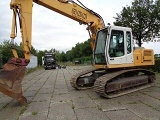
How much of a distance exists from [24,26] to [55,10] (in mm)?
1675

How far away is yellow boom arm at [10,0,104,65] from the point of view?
7574 millimetres

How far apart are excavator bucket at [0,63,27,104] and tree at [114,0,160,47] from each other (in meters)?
23.9

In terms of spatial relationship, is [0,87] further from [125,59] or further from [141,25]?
[141,25]

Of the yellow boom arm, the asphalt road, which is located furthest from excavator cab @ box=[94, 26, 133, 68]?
the asphalt road

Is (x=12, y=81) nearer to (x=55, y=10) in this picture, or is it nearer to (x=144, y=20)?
(x=55, y=10)

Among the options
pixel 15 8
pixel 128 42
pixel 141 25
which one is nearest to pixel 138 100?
pixel 128 42

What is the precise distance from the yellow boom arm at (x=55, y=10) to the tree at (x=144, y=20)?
20.0m

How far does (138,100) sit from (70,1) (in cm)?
453

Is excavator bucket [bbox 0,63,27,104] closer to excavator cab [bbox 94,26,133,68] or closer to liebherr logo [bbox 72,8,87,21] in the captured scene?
excavator cab [bbox 94,26,133,68]

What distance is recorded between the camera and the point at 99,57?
29.5 ft

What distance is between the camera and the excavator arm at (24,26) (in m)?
6.77

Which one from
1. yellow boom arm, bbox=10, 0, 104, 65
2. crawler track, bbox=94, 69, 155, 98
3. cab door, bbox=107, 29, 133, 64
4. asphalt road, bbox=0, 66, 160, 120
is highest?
yellow boom arm, bbox=10, 0, 104, 65

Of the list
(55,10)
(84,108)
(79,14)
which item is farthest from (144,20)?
(84,108)

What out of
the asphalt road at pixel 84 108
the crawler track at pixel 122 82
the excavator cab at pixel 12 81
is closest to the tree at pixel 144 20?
the crawler track at pixel 122 82
